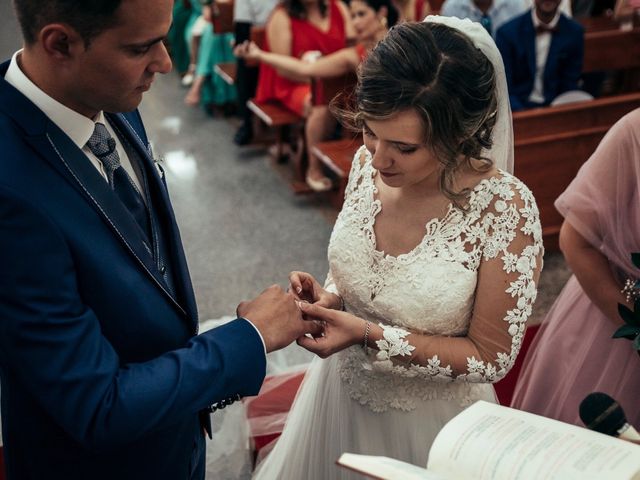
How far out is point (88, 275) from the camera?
130cm

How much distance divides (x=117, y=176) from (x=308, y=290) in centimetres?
64

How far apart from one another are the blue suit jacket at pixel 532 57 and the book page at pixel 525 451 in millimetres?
4121

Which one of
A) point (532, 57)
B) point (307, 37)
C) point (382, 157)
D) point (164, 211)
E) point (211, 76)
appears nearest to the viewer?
point (164, 211)

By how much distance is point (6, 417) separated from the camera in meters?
1.61

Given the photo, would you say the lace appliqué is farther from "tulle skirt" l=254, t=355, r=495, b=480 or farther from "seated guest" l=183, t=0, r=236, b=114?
"seated guest" l=183, t=0, r=236, b=114

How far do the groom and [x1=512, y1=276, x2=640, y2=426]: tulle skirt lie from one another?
1257 mm

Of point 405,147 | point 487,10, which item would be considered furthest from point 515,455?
point 487,10

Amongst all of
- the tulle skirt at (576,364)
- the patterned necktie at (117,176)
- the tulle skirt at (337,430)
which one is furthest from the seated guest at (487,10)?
the patterned necktie at (117,176)

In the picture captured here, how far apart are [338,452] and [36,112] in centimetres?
133

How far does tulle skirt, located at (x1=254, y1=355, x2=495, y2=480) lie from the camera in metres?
1.97

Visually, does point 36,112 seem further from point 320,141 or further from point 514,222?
point 320,141

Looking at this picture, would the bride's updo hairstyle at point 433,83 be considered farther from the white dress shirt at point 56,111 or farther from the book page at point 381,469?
the book page at point 381,469

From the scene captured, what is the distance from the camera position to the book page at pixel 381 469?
97 cm

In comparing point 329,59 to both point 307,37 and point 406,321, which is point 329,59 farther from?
point 406,321
